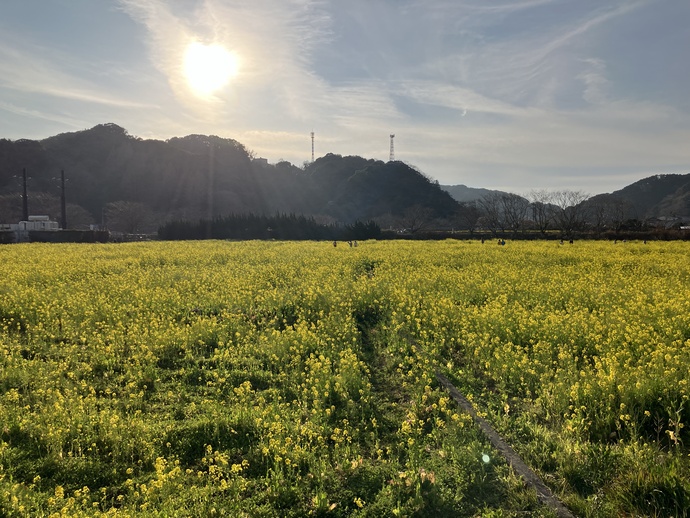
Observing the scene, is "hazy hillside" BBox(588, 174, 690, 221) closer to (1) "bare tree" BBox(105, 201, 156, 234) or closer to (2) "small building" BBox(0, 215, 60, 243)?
(1) "bare tree" BBox(105, 201, 156, 234)

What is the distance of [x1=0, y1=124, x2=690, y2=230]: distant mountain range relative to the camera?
334ft

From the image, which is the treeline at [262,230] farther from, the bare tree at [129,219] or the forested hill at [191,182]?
the forested hill at [191,182]

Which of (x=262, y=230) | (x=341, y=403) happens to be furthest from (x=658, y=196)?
(x=341, y=403)

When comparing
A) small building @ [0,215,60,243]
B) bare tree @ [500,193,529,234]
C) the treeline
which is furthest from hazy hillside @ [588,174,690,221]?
small building @ [0,215,60,243]

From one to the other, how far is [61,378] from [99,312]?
4.04m

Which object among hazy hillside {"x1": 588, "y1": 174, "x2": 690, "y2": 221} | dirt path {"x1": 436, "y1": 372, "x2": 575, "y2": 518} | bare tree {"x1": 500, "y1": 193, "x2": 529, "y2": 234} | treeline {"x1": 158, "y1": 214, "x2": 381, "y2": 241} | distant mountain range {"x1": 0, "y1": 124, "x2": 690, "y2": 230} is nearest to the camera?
dirt path {"x1": 436, "y1": 372, "x2": 575, "y2": 518}

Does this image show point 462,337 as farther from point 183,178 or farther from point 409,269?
point 183,178

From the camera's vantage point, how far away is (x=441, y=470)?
4793 millimetres

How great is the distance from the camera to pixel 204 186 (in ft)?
411

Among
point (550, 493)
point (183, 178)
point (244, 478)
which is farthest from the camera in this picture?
point (183, 178)

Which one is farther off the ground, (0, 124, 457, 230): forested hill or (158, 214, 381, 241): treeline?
(0, 124, 457, 230): forested hill

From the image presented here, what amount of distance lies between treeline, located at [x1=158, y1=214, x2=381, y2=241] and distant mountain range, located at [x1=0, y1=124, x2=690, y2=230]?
2355cm

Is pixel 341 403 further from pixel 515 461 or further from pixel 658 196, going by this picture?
pixel 658 196

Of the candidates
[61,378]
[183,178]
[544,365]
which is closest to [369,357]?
[544,365]
